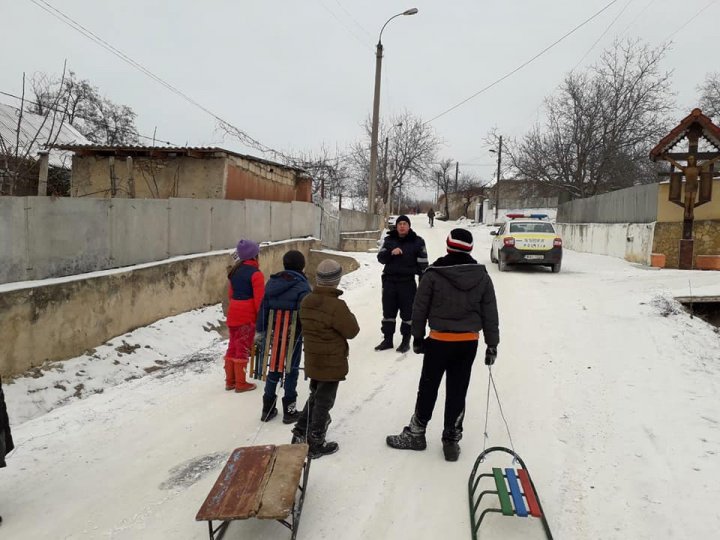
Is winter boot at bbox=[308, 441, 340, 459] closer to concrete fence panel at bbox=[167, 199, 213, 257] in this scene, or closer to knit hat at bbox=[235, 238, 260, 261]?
knit hat at bbox=[235, 238, 260, 261]

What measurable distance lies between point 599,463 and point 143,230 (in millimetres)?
7810

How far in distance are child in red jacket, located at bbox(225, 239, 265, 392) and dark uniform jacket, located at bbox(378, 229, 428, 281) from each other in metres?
1.86

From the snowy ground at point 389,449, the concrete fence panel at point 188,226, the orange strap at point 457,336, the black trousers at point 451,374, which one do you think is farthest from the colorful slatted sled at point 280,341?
the concrete fence panel at point 188,226

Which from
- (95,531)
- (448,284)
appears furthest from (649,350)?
(95,531)

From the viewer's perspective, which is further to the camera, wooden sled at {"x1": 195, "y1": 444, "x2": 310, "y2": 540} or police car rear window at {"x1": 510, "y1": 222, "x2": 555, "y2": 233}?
police car rear window at {"x1": 510, "y1": 222, "x2": 555, "y2": 233}

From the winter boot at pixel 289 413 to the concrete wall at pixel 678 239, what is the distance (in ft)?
44.5

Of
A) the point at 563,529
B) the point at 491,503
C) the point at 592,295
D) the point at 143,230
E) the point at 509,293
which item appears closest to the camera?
the point at 563,529

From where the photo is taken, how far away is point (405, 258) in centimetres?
655

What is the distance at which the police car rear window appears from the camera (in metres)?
14.4

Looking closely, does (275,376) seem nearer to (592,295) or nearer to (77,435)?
(77,435)

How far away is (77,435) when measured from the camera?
15.0 feet

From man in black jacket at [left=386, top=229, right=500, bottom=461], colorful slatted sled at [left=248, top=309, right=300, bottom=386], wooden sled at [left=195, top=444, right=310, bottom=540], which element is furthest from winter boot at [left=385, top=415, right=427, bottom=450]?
colorful slatted sled at [left=248, top=309, right=300, bottom=386]

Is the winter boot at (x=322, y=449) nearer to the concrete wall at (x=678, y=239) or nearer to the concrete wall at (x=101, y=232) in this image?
the concrete wall at (x=101, y=232)

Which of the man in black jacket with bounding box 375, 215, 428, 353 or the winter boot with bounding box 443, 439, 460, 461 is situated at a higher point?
the man in black jacket with bounding box 375, 215, 428, 353
